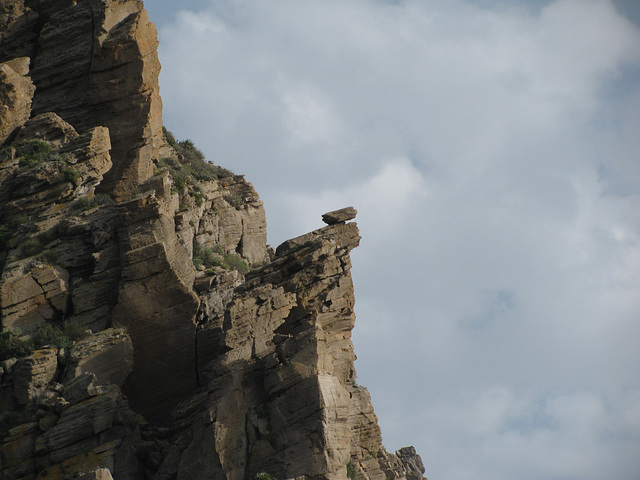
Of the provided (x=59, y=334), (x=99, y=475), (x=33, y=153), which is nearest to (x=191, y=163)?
(x=33, y=153)

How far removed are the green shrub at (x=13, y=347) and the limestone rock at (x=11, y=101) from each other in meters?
13.1

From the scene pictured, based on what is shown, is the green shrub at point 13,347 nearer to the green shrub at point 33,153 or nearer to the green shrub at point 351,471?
the green shrub at point 33,153

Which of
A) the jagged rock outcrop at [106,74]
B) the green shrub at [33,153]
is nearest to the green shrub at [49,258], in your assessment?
the green shrub at [33,153]

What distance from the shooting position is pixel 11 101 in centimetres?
5328

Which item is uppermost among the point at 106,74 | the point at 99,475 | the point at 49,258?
the point at 106,74

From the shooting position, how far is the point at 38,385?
42875mm

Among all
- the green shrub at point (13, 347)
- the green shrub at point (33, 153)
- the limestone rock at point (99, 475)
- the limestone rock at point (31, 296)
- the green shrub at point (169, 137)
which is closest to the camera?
the limestone rock at point (99, 475)

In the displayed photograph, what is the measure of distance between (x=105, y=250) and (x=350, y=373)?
505 inches

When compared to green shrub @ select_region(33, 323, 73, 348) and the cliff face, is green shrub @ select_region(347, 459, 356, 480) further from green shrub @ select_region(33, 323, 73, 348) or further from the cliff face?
green shrub @ select_region(33, 323, 73, 348)

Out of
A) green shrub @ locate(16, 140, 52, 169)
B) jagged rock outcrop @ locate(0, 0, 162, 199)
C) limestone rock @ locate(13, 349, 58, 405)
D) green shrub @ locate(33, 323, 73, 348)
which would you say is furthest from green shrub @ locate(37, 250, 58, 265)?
jagged rock outcrop @ locate(0, 0, 162, 199)

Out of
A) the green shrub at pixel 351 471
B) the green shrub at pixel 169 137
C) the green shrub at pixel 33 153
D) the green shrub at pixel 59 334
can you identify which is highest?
the green shrub at pixel 169 137

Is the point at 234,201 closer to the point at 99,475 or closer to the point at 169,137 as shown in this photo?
the point at 169,137

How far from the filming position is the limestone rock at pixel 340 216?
49.5m

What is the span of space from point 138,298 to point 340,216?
34.3 feet
